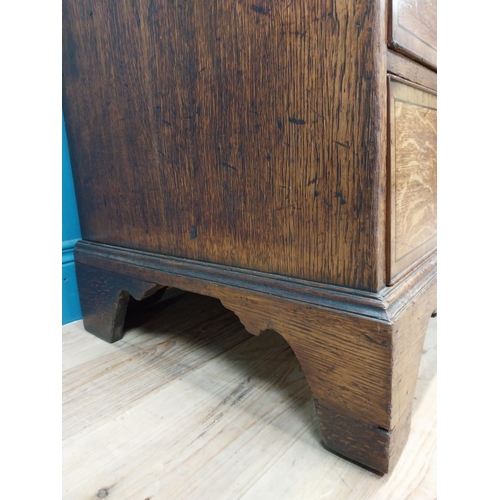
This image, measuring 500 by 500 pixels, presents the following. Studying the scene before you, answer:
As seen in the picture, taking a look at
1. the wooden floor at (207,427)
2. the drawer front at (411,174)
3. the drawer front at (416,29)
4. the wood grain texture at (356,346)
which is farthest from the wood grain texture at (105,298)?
the drawer front at (416,29)

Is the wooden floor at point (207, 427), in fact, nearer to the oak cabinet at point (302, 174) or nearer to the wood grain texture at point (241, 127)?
the oak cabinet at point (302, 174)

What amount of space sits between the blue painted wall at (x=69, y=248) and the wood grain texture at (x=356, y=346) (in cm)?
58

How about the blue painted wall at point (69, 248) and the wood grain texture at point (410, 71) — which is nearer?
the wood grain texture at point (410, 71)

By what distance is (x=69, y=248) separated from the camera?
41.1 inches

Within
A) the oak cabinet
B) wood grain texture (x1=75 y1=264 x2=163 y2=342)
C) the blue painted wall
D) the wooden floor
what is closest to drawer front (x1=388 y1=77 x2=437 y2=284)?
the oak cabinet

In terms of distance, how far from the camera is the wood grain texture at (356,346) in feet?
1.66

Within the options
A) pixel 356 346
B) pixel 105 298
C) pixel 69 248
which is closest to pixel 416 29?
pixel 356 346

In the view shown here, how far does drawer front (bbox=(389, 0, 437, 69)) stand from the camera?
486mm

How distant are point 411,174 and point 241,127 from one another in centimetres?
25

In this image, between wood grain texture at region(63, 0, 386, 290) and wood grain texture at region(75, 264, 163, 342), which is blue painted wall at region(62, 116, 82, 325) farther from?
wood grain texture at region(63, 0, 386, 290)

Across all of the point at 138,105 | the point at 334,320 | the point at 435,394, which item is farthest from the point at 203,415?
the point at 138,105

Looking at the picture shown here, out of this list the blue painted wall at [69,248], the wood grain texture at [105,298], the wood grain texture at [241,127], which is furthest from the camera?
the blue painted wall at [69,248]

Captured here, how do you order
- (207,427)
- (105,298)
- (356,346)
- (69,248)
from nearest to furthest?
(356,346) → (207,427) → (105,298) → (69,248)

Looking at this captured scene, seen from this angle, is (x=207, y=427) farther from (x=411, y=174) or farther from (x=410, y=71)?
(x=410, y=71)
